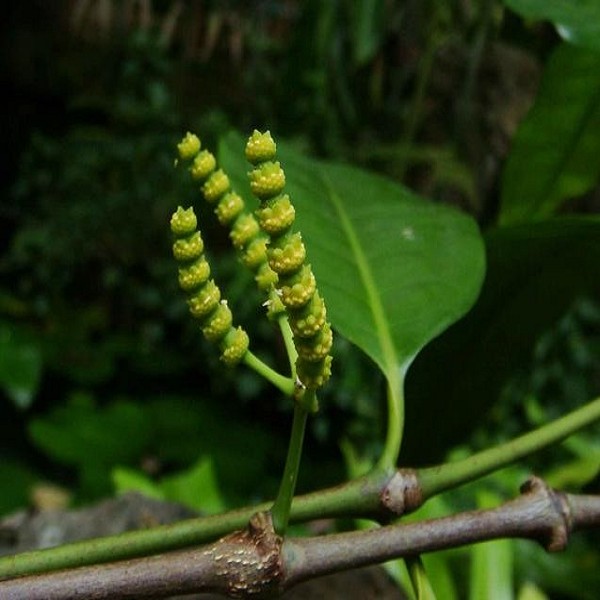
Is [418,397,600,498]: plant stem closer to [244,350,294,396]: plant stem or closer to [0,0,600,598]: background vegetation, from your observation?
[244,350,294,396]: plant stem

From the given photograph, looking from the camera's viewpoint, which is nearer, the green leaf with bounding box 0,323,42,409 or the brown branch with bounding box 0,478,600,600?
the brown branch with bounding box 0,478,600,600

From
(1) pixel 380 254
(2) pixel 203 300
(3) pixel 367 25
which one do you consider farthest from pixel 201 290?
(3) pixel 367 25

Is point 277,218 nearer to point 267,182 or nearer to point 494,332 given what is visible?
point 267,182

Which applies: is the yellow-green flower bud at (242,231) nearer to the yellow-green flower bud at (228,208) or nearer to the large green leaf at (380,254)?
the yellow-green flower bud at (228,208)

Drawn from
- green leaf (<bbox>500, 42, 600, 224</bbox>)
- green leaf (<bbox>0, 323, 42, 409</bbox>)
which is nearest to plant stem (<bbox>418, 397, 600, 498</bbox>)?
green leaf (<bbox>500, 42, 600, 224</bbox>)

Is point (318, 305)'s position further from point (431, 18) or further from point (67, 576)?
point (431, 18)

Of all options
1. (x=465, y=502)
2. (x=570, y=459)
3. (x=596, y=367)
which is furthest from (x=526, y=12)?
(x=596, y=367)
